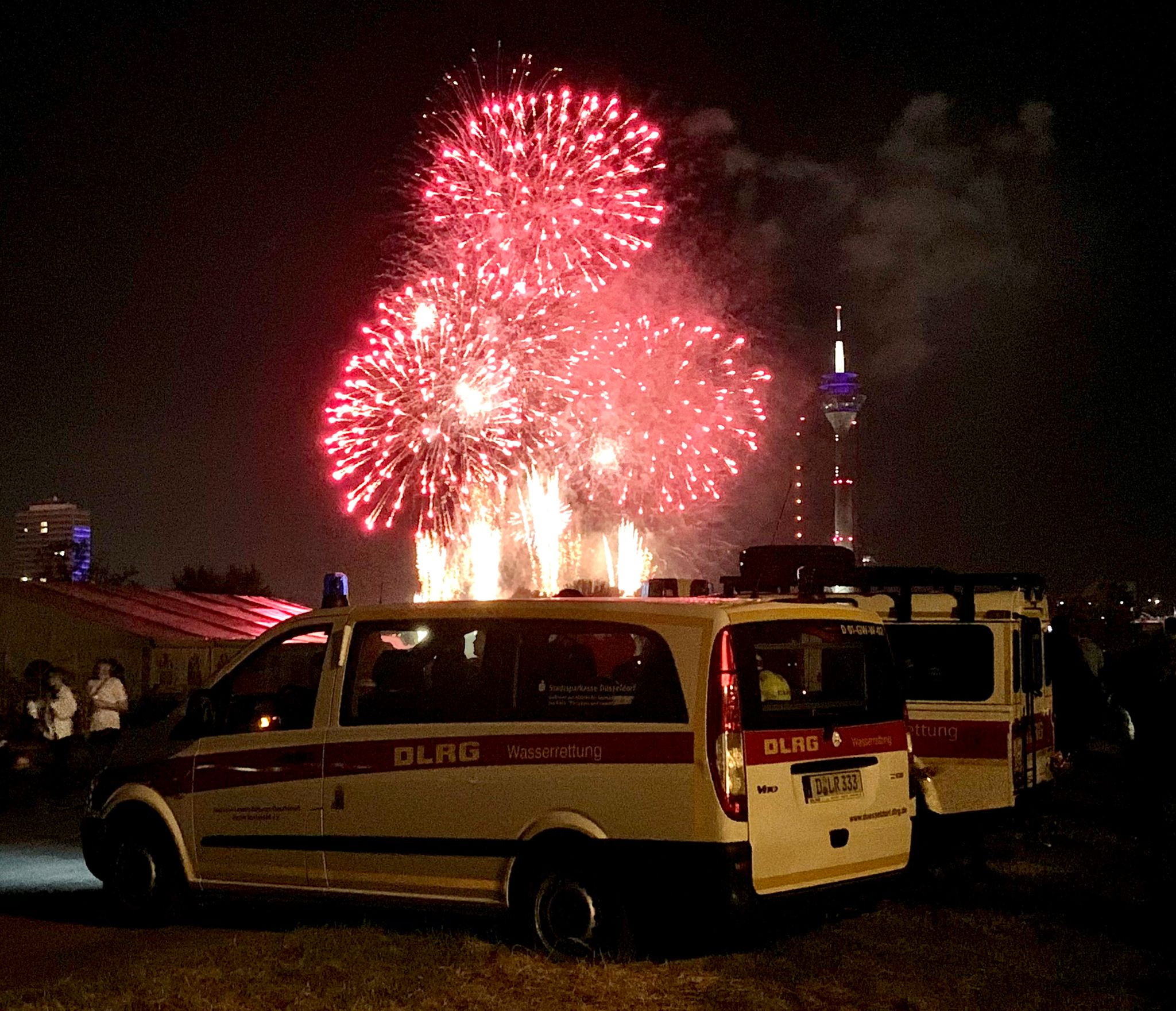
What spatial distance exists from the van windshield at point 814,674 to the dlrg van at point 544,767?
14 millimetres

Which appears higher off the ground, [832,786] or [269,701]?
[269,701]

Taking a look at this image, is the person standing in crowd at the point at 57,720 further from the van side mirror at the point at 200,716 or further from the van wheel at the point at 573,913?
the van wheel at the point at 573,913

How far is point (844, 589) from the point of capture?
42.3 ft

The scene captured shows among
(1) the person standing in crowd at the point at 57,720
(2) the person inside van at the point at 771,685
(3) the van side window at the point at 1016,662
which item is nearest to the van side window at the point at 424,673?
(2) the person inside van at the point at 771,685

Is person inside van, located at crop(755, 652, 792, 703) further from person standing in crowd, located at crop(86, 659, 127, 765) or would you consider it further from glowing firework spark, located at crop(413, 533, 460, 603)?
glowing firework spark, located at crop(413, 533, 460, 603)

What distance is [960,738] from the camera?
439 inches

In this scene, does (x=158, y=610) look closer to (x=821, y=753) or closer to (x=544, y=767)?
(x=544, y=767)

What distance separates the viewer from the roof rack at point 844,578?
1127 cm

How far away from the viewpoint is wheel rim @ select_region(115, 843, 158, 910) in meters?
8.87

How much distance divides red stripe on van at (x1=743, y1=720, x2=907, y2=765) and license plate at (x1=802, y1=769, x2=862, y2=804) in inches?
3.7

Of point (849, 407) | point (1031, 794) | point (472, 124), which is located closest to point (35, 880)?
point (1031, 794)

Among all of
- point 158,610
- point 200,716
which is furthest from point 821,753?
point 158,610

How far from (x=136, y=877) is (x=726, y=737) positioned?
12.7ft

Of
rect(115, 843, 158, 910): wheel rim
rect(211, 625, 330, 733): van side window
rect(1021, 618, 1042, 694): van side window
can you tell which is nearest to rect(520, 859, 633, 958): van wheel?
rect(211, 625, 330, 733): van side window
